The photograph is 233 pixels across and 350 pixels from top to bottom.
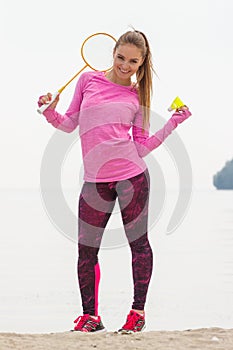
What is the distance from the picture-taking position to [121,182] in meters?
3.49

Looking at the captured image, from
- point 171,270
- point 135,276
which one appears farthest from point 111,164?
point 171,270

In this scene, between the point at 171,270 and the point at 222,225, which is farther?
the point at 222,225

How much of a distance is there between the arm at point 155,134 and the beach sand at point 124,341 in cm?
83

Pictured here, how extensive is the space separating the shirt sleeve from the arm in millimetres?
279

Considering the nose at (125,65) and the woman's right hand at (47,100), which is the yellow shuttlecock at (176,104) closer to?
the nose at (125,65)

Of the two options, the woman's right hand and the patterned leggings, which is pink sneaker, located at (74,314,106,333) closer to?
the patterned leggings

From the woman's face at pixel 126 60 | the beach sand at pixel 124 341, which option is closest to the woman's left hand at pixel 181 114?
the woman's face at pixel 126 60

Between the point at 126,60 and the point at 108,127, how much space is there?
→ 314mm

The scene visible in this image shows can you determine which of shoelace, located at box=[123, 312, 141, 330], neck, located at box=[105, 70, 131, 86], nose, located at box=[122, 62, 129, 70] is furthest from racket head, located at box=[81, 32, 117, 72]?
shoelace, located at box=[123, 312, 141, 330]

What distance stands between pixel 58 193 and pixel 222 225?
660 centimetres

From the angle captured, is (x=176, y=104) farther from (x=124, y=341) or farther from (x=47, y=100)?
(x=124, y=341)

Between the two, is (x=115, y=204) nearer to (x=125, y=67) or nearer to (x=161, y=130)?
(x=161, y=130)

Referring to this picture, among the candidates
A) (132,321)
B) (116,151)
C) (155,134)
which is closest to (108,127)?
(116,151)

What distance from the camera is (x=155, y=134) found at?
3561 mm
